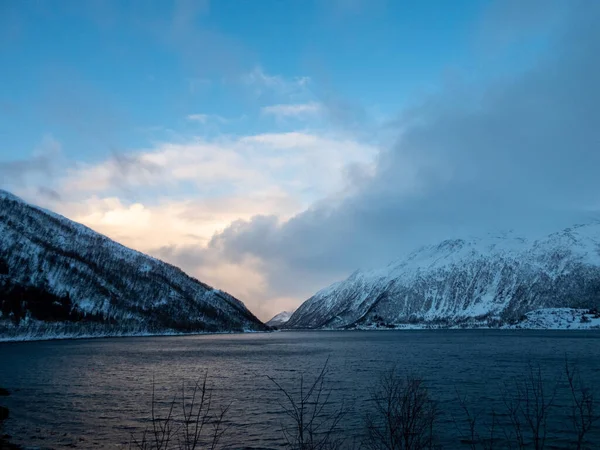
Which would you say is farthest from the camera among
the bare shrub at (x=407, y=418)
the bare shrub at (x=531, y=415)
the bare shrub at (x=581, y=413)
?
the bare shrub at (x=407, y=418)

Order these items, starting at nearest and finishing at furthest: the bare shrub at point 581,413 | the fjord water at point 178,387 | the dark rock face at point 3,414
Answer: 1. the bare shrub at point 581,413
2. the fjord water at point 178,387
3. the dark rock face at point 3,414

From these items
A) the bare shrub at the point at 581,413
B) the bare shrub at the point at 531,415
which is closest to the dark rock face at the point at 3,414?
the bare shrub at the point at 531,415

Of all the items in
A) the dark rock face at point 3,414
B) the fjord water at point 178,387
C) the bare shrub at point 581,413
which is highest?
the bare shrub at point 581,413

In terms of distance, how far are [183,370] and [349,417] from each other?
1752 inches

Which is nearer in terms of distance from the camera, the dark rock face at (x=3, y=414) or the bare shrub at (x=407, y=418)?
the bare shrub at (x=407, y=418)

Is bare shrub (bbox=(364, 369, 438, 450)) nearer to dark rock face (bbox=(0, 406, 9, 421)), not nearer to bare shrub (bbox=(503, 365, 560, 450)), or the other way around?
bare shrub (bbox=(503, 365, 560, 450))

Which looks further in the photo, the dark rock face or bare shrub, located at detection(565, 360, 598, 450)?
the dark rock face

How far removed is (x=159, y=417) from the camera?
122 ft

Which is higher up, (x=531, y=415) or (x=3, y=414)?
(x=531, y=415)

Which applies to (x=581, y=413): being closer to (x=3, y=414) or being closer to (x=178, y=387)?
(x=3, y=414)

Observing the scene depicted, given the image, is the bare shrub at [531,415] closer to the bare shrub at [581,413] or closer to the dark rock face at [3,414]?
the bare shrub at [581,413]

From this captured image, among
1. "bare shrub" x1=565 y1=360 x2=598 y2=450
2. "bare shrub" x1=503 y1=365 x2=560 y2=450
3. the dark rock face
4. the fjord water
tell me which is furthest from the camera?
the dark rock face

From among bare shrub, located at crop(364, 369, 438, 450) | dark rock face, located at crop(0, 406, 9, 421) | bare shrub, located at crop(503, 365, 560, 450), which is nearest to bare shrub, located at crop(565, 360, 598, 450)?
bare shrub, located at crop(503, 365, 560, 450)

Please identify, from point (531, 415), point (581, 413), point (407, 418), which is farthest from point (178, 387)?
point (581, 413)
